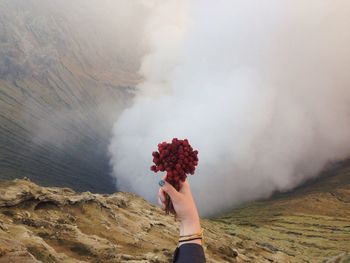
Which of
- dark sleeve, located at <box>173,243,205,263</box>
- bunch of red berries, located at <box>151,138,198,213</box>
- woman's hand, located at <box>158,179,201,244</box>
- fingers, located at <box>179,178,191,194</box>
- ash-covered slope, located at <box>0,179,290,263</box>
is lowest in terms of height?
dark sleeve, located at <box>173,243,205,263</box>

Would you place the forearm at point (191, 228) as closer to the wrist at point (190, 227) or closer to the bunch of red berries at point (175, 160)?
the wrist at point (190, 227)

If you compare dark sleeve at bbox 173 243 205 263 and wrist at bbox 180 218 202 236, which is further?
wrist at bbox 180 218 202 236

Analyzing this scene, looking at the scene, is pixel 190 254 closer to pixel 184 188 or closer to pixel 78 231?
pixel 184 188

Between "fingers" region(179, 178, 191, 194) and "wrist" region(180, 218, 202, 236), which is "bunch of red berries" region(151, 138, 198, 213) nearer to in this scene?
"fingers" region(179, 178, 191, 194)

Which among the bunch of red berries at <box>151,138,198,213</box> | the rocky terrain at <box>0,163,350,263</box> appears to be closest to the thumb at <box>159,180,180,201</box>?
the bunch of red berries at <box>151,138,198,213</box>

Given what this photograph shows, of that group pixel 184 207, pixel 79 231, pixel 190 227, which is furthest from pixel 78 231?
pixel 184 207

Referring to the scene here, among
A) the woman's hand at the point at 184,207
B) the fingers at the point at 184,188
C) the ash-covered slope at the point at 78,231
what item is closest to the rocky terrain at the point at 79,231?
the ash-covered slope at the point at 78,231
